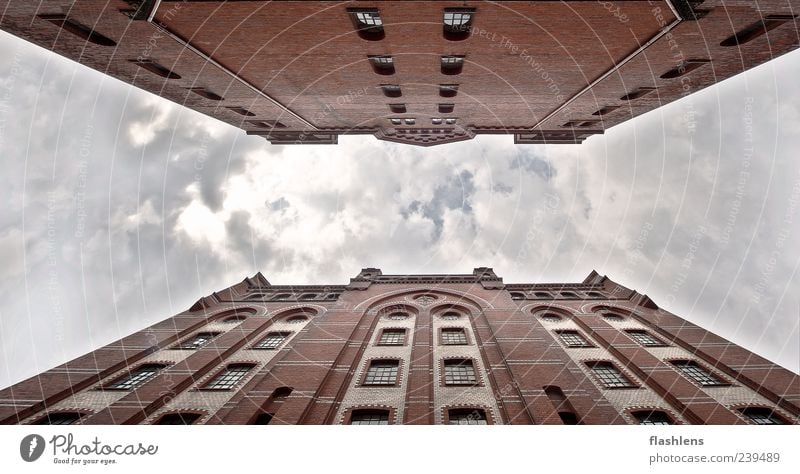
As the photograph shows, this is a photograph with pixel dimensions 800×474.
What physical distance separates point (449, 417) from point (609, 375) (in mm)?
9617

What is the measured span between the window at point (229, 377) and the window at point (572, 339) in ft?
63.6

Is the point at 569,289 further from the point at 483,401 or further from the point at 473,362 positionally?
the point at 483,401

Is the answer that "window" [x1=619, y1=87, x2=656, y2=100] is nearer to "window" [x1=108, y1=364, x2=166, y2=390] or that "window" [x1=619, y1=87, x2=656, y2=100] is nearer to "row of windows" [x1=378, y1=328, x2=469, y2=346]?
"row of windows" [x1=378, y1=328, x2=469, y2=346]

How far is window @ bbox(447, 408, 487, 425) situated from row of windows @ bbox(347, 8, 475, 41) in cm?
1585

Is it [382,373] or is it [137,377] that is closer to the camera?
[137,377]

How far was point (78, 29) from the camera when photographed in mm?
12617

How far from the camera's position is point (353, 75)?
54.8ft

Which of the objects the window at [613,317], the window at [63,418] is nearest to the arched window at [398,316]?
the window at [613,317]

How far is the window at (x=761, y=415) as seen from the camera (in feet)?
46.7

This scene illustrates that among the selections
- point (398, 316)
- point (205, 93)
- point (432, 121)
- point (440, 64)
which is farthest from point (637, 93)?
point (205, 93)

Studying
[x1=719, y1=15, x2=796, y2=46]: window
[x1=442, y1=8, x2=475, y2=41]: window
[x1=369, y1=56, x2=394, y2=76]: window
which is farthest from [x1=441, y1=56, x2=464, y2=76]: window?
[x1=719, y1=15, x2=796, y2=46]: window

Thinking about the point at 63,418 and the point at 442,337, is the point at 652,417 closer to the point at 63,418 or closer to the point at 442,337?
the point at 442,337

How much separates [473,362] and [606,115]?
58.7 ft
